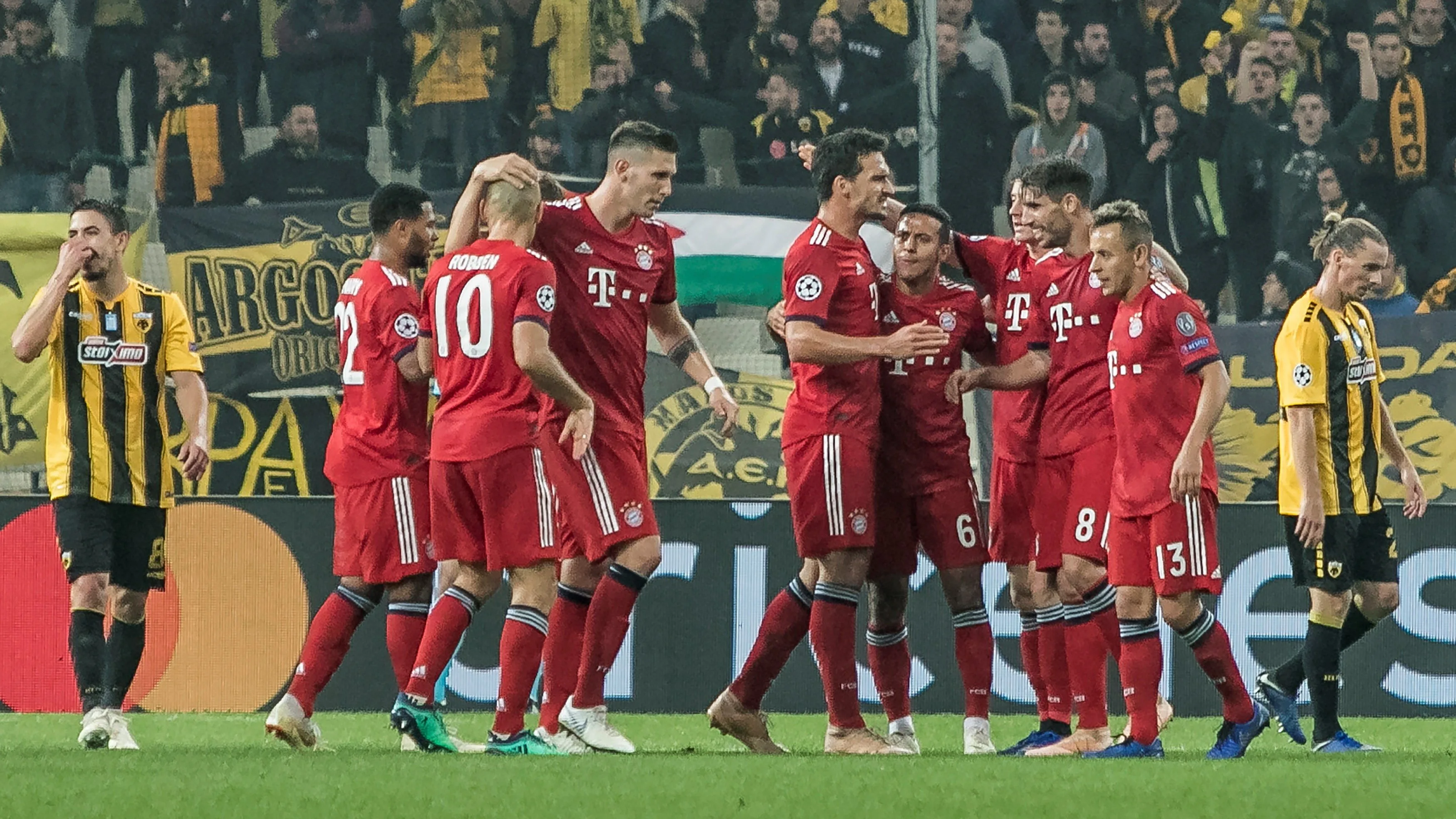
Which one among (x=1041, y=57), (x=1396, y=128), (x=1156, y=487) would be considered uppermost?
(x=1041, y=57)

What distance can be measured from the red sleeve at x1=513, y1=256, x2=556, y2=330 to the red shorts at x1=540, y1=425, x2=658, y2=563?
1.74 ft

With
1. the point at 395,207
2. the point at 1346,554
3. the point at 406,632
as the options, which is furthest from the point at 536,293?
the point at 1346,554

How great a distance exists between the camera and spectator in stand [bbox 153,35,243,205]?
1148 cm

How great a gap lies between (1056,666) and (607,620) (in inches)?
64.4

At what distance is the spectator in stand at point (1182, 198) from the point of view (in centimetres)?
1137

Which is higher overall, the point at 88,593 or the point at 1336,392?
the point at 1336,392

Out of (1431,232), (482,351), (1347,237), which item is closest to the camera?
(482,351)

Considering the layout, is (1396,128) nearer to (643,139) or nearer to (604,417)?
(643,139)

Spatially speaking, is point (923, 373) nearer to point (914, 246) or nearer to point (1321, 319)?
point (914, 246)

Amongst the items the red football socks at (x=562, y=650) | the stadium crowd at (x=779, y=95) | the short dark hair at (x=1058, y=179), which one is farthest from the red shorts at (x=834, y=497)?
the stadium crowd at (x=779, y=95)

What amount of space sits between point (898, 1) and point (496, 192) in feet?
22.2

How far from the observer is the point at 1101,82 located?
465 inches

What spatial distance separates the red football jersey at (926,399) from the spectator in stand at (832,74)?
5244mm

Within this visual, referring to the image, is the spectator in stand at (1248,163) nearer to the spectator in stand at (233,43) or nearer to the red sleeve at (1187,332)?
the red sleeve at (1187,332)
